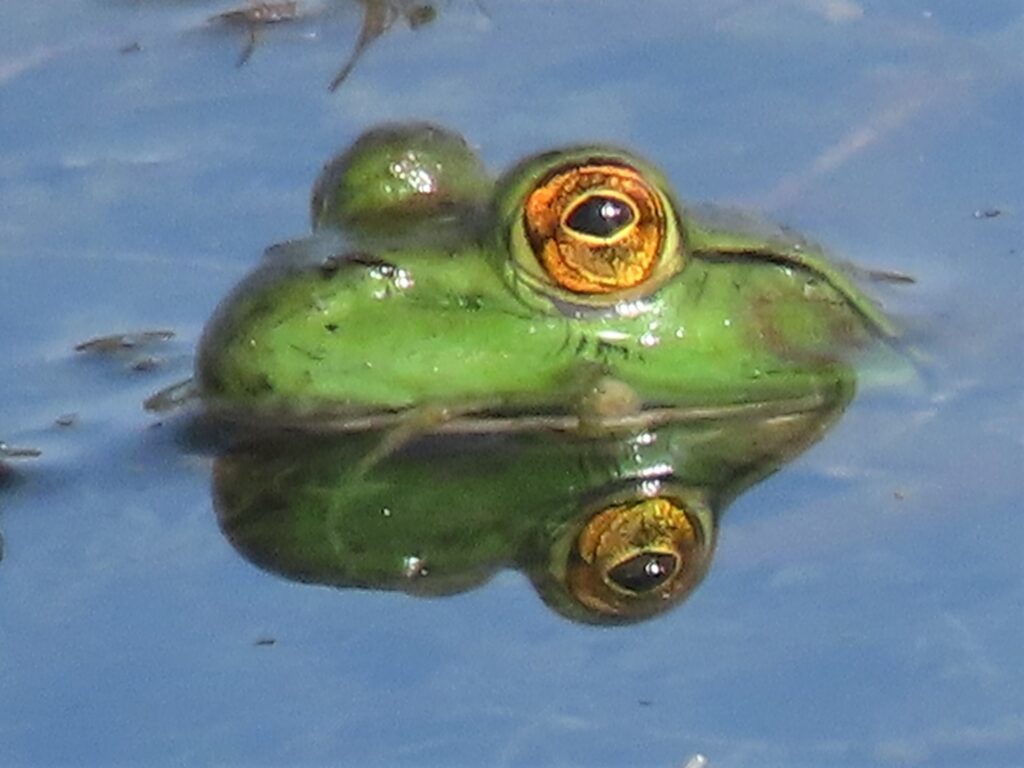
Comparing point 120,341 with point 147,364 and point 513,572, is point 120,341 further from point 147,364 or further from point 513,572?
point 513,572

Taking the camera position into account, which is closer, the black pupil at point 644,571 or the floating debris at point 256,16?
the black pupil at point 644,571

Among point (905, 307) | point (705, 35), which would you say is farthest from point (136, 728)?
point (705, 35)

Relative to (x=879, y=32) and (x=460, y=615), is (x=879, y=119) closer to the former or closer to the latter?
(x=879, y=32)

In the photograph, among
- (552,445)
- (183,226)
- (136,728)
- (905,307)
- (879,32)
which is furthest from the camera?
(879,32)

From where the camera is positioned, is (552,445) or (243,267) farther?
(243,267)

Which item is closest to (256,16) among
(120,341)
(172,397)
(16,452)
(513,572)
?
(120,341)

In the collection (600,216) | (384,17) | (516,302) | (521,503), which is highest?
(600,216)

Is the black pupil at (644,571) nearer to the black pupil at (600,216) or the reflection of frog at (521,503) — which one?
the reflection of frog at (521,503)

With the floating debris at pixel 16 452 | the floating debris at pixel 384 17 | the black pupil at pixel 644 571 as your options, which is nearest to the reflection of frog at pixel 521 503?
the black pupil at pixel 644 571
